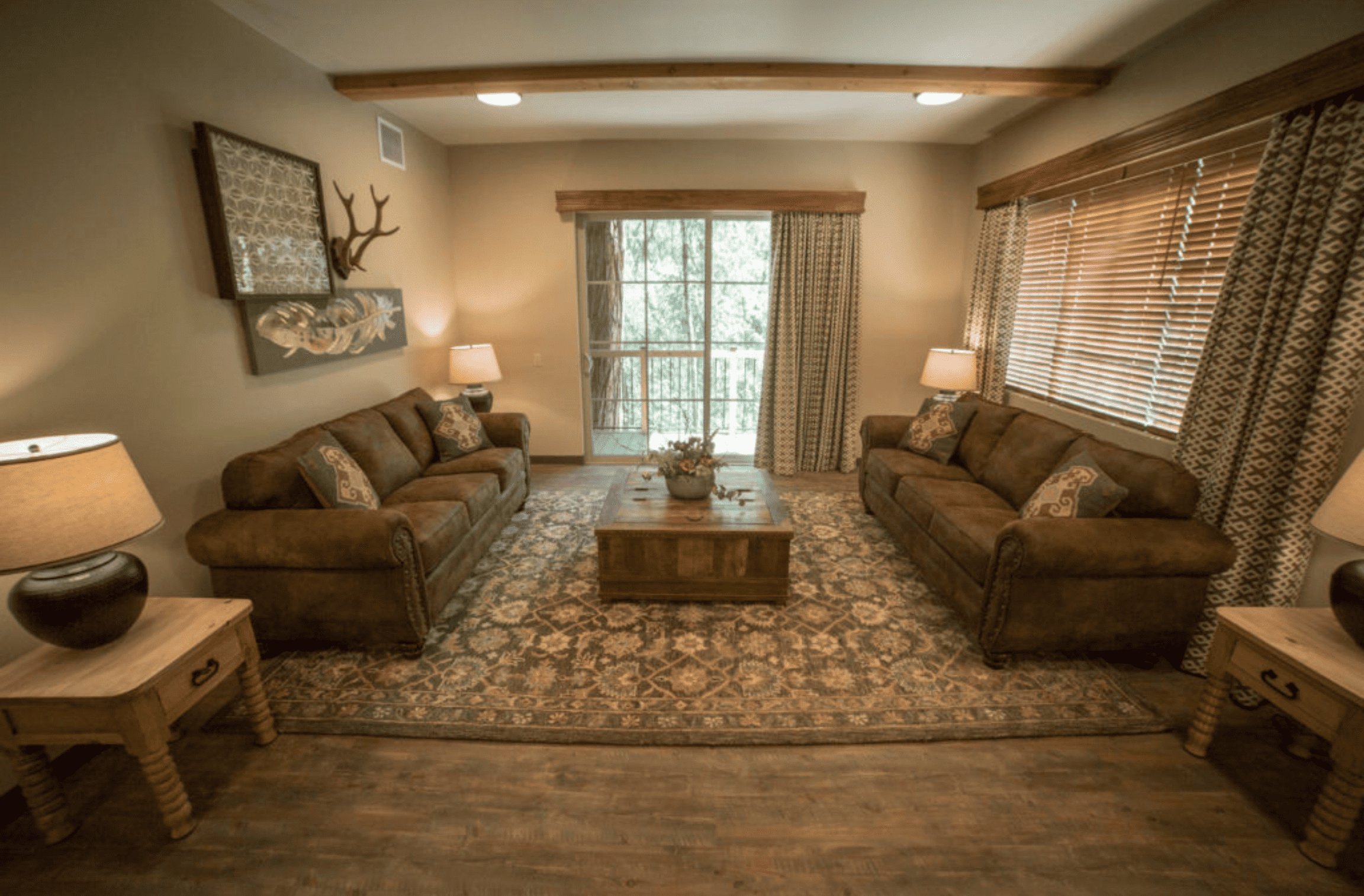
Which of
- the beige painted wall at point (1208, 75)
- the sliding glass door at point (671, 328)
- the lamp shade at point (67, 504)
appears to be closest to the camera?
the lamp shade at point (67, 504)

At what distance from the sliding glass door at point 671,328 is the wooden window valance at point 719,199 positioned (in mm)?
163

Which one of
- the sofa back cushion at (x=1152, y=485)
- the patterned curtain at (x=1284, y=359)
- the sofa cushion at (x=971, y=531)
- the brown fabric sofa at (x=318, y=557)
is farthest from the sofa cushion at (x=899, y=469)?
the brown fabric sofa at (x=318, y=557)

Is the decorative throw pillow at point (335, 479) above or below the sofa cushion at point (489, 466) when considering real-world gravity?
above

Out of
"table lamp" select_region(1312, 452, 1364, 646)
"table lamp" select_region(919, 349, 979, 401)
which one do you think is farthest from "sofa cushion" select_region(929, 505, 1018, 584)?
"table lamp" select_region(919, 349, 979, 401)

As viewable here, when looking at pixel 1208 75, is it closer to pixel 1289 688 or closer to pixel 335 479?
pixel 1289 688

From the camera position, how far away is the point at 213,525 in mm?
2199

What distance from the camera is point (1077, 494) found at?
2.42m

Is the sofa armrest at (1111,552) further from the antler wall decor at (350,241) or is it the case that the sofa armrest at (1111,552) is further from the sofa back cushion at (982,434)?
the antler wall decor at (350,241)

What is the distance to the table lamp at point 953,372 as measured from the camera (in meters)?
4.05

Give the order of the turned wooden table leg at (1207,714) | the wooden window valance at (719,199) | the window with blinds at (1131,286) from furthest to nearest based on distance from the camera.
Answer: the wooden window valance at (719,199)
the window with blinds at (1131,286)
the turned wooden table leg at (1207,714)

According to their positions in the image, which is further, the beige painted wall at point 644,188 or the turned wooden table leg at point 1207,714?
the beige painted wall at point 644,188

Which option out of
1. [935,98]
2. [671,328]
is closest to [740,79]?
[935,98]

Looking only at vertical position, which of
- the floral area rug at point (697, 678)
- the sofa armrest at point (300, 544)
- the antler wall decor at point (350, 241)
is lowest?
the floral area rug at point (697, 678)

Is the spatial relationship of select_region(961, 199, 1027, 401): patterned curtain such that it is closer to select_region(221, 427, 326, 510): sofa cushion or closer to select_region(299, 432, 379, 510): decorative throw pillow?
select_region(299, 432, 379, 510): decorative throw pillow
